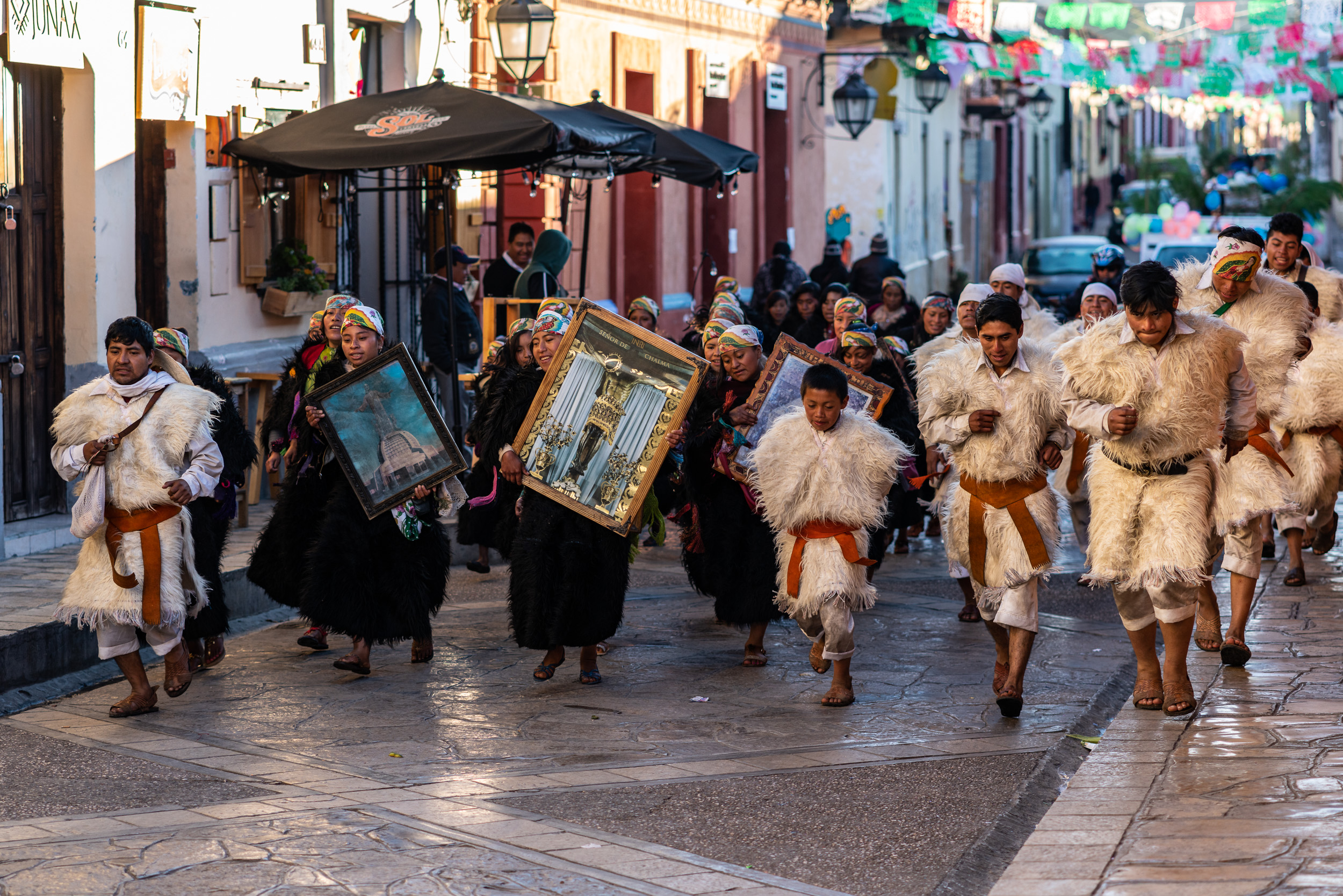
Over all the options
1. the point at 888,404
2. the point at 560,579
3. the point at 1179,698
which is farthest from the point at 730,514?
the point at 1179,698

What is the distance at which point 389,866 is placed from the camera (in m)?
5.44

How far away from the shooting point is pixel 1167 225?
38.6m

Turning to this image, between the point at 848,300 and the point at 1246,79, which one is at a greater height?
the point at 1246,79

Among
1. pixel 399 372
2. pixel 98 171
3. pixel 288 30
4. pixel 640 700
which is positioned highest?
pixel 288 30

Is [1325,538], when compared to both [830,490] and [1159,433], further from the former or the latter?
[830,490]

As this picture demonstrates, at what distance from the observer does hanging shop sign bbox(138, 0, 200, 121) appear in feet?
40.4

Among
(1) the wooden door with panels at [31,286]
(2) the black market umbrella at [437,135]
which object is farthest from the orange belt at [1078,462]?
(1) the wooden door with panels at [31,286]

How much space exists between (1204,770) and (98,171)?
8528 millimetres

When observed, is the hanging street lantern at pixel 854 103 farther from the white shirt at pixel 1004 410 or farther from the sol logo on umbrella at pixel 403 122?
the white shirt at pixel 1004 410

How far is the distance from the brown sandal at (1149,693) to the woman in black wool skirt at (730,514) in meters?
2.01

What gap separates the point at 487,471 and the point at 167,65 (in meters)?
4.02

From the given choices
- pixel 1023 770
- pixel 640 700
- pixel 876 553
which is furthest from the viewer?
pixel 876 553

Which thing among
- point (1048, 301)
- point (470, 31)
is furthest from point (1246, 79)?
point (470, 31)

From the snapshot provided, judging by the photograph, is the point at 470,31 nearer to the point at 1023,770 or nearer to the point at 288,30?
the point at 288,30
